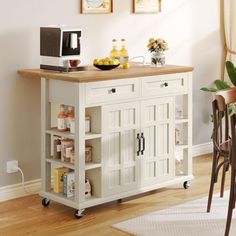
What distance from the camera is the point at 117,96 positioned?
4.33 metres

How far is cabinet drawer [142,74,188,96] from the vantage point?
4.54m

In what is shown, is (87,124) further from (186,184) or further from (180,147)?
(186,184)

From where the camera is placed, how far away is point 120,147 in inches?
174

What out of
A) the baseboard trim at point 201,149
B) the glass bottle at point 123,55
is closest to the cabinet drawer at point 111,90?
the glass bottle at point 123,55

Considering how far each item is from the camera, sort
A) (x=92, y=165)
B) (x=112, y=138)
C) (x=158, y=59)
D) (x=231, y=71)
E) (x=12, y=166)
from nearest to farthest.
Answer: (x=92, y=165), (x=112, y=138), (x=12, y=166), (x=158, y=59), (x=231, y=71)

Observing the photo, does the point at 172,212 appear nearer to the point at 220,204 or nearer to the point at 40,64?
the point at 220,204

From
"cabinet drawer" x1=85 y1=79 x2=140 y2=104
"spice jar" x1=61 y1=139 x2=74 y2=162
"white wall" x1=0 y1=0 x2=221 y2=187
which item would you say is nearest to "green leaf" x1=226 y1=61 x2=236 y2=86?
"white wall" x1=0 y1=0 x2=221 y2=187

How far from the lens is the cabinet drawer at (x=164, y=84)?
4539mm

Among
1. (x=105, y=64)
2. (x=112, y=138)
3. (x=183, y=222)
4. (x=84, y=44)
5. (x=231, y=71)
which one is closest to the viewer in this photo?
(x=183, y=222)

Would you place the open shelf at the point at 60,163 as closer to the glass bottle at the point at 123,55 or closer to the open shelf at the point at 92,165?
the open shelf at the point at 92,165

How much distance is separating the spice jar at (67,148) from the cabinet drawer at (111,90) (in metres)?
0.36

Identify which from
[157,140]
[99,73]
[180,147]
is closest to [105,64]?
[99,73]

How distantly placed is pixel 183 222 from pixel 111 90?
989 mm

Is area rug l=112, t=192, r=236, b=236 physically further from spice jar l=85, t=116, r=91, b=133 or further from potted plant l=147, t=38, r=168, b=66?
potted plant l=147, t=38, r=168, b=66
